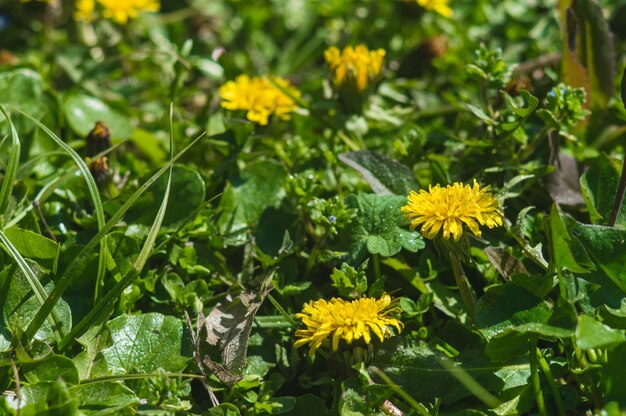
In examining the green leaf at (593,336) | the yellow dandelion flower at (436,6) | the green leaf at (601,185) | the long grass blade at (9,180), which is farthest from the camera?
the yellow dandelion flower at (436,6)

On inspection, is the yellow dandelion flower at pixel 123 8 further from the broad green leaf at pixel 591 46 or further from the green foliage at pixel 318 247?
the broad green leaf at pixel 591 46

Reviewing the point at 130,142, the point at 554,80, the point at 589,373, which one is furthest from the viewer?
the point at 130,142

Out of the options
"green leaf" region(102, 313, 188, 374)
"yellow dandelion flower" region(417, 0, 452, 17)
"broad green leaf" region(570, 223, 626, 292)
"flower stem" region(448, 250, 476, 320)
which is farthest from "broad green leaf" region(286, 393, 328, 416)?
"yellow dandelion flower" region(417, 0, 452, 17)

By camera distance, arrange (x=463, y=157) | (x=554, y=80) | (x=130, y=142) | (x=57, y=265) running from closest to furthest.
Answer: (x=57, y=265) → (x=463, y=157) → (x=554, y=80) → (x=130, y=142)

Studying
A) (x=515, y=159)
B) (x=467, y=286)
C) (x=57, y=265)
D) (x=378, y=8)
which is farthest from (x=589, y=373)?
(x=378, y=8)

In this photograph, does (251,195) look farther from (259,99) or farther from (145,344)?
(145,344)

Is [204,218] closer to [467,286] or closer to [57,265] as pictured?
[57,265]

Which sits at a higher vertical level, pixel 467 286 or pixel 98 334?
pixel 467 286

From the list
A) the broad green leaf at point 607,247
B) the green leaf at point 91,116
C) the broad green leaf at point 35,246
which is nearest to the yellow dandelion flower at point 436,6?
the green leaf at point 91,116
